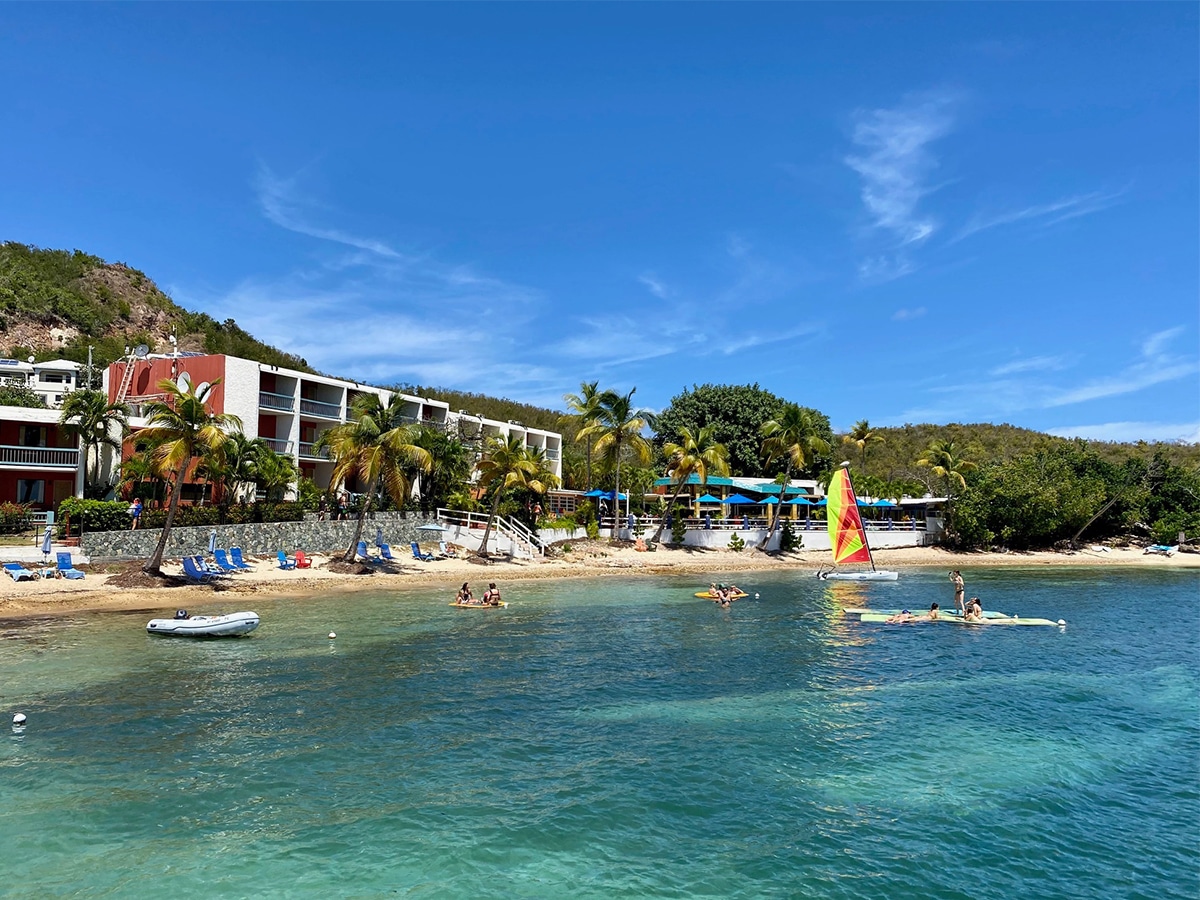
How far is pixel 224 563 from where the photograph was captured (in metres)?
35.0

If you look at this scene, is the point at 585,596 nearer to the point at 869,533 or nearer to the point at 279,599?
the point at 279,599

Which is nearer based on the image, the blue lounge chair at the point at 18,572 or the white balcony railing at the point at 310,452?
the blue lounge chair at the point at 18,572

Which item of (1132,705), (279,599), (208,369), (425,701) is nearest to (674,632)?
(425,701)

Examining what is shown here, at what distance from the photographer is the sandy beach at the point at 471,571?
28625 mm

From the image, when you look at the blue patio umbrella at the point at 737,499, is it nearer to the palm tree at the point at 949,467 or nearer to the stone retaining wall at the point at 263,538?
the palm tree at the point at 949,467

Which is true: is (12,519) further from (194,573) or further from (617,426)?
(617,426)

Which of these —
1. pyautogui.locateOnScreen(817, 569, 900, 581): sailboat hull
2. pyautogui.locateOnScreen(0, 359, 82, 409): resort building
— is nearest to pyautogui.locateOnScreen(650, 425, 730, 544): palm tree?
pyautogui.locateOnScreen(817, 569, 900, 581): sailboat hull

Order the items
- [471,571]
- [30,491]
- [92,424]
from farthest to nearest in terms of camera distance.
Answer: [471,571], [30,491], [92,424]

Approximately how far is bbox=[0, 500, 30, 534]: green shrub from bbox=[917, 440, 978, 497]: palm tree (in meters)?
59.7

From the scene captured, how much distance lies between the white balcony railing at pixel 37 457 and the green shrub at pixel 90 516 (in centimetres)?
640

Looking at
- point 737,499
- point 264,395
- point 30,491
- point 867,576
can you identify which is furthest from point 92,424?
point 867,576

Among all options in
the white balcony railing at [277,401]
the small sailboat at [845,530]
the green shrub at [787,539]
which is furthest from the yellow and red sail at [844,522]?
the white balcony railing at [277,401]

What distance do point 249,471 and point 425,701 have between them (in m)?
26.8

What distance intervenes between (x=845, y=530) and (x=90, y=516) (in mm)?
36467
